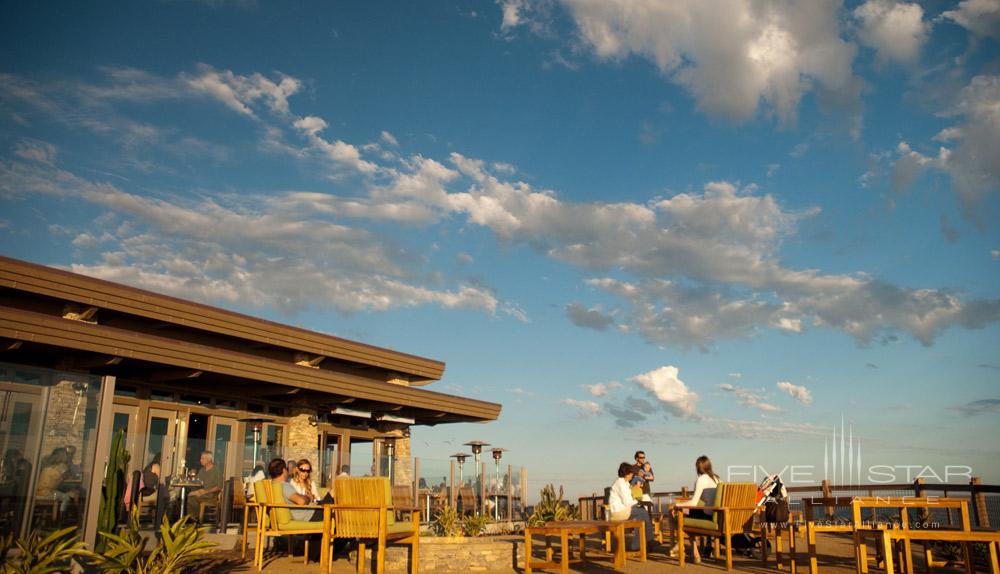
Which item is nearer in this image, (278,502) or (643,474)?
(278,502)

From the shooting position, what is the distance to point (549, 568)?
31.1ft

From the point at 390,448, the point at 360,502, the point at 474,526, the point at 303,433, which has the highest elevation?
the point at 303,433

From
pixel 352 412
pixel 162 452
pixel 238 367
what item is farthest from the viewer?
pixel 352 412

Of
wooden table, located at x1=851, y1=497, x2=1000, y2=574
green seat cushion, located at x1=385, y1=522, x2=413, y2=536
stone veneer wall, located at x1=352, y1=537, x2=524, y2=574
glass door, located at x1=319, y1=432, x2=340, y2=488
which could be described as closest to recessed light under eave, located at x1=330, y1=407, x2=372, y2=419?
glass door, located at x1=319, y1=432, x2=340, y2=488

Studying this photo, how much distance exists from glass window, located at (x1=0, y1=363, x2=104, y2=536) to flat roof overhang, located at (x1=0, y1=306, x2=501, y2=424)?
2.12 m

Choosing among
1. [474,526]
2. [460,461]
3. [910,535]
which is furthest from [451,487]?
[910,535]

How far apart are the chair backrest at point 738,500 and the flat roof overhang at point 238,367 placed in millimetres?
8402

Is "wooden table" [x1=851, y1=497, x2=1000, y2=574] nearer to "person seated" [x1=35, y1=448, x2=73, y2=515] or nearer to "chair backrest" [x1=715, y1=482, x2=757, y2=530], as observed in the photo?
"chair backrest" [x1=715, y1=482, x2=757, y2=530]

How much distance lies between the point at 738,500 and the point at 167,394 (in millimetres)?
9926

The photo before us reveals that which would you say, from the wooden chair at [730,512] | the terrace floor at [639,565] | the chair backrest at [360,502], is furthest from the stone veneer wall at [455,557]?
the wooden chair at [730,512]

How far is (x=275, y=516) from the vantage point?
8766 mm

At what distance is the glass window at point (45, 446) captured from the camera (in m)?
8.38

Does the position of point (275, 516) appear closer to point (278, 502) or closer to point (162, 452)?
point (278, 502)

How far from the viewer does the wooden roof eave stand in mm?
12086
